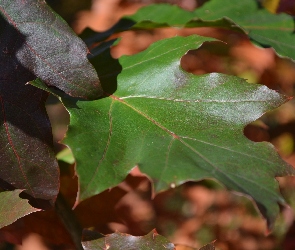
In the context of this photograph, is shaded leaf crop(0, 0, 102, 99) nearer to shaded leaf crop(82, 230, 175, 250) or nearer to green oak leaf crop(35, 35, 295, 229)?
green oak leaf crop(35, 35, 295, 229)

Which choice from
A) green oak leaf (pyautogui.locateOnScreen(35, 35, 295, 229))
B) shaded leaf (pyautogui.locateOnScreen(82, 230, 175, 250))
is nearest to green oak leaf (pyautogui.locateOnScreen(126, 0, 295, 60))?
green oak leaf (pyautogui.locateOnScreen(35, 35, 295, 229))

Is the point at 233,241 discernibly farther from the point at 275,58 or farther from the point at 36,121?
the point at 36,121

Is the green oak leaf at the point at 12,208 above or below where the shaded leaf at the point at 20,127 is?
below

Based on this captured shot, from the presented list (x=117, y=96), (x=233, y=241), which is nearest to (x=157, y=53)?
(x=117, y=96)

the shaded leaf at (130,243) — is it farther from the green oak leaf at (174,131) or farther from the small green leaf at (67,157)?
the small green leaf at (67,157)

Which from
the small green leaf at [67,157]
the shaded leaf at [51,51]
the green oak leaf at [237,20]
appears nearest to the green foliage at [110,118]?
the shaded leaf at [51,51]

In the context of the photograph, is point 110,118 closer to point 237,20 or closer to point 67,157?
point 67,157
